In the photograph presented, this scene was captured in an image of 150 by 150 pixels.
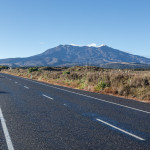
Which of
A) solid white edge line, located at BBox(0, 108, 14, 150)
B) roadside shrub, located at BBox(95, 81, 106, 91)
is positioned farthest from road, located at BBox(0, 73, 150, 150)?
roadside shrub, located at BBox(95, 81, 106, 91)

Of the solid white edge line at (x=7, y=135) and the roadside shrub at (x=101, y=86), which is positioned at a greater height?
the solid white edge line at (x=7, y=135)

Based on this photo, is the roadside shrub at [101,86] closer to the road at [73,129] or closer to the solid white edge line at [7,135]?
the road at [73,129]

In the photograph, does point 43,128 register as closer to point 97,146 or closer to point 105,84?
point 97,146

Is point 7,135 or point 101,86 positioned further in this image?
point 101,86

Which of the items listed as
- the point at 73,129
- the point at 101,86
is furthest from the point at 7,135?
the point at 101,86

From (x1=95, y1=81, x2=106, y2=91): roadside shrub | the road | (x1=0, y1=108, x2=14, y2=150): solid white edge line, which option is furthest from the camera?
(x1=95, y1=81, x2=106, y2=91): roadside shrub

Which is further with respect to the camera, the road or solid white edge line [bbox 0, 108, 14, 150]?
the road

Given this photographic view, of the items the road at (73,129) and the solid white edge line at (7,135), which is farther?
the road at (73,129)

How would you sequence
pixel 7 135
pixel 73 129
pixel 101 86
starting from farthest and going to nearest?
pixel 101 86 → pixel 73 129 → pixel 7 135

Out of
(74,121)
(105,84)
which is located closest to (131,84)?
(105,84)

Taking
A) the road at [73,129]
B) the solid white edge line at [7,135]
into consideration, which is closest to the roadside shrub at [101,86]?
the road at [73,129]

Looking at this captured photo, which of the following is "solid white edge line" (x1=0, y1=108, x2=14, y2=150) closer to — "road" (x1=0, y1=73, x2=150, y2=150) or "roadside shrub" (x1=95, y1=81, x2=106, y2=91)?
"road" (x1=0, y1=73, x2=150, y2=150)

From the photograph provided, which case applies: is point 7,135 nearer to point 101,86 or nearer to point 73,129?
point 73,129

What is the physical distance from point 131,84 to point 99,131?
10.5 m
